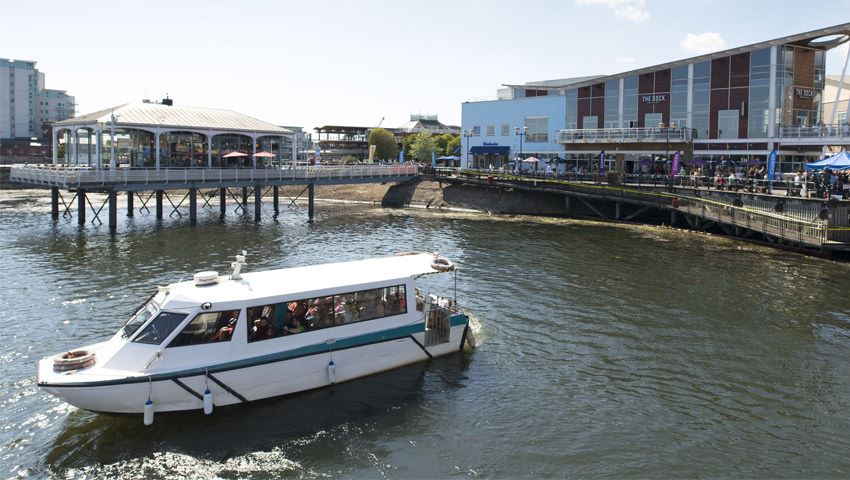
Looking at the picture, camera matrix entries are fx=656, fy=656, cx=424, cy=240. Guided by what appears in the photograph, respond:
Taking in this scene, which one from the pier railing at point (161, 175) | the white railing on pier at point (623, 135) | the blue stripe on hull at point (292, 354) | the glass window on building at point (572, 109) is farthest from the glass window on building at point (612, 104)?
the blue stripe on hull at point (292, 354)

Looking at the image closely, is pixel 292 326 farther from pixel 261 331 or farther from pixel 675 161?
pixel 675 161

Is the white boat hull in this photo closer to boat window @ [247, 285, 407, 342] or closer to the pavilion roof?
boat window @ [247, 285, 407, 342]

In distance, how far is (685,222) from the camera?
5422 cm

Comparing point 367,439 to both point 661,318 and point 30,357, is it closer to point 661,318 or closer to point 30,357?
point 30,357

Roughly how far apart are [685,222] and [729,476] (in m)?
42.9

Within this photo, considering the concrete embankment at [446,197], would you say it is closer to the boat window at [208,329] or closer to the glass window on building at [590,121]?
the glass window on building at [590,121]

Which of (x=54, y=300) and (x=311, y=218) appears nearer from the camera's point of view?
(x=54, y=300)

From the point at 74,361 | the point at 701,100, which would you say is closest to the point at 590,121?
the point at 701,100

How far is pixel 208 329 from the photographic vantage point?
16.9m

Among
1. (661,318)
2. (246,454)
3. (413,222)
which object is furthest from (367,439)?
(413,222)

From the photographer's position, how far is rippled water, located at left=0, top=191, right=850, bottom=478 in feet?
49.2

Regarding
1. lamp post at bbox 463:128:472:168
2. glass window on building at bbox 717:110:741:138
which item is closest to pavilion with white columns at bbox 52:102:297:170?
lamp post at bbox 463:128:472:168

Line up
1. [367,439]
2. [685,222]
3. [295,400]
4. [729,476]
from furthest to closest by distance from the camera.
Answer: [685,222]
[295,400]
[367,439]
[729,476]

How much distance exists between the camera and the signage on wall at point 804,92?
194 feet
